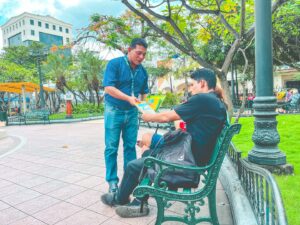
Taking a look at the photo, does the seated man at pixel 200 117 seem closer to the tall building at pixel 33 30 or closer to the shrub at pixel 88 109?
the shrub at pixel 88 109

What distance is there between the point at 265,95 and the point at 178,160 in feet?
5.90

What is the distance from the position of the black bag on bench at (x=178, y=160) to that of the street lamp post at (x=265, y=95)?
1.55 meters

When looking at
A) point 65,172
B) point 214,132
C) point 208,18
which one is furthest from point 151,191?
point 208,18

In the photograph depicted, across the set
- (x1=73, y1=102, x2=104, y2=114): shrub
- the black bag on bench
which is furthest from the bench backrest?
(x1=73, y1=102, x2=104, y2=114): shrub

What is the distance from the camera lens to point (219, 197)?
11.1 feet

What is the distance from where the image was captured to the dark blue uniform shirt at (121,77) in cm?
312

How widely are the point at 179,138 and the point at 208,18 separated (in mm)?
6605

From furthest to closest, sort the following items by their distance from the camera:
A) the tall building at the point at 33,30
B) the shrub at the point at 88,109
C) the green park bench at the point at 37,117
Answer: the tall building at the point at 33,30, the shrub at the point at 88,109, the green park bench at the point at 37,117

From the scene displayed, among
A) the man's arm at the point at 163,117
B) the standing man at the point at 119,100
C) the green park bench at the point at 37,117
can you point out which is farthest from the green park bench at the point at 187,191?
the green park bench at the point at 37,117

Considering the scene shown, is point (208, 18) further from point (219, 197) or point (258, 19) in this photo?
point (219, 197)

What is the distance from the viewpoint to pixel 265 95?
11.0ft

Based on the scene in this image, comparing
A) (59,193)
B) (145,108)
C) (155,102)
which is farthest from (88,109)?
(145,108)

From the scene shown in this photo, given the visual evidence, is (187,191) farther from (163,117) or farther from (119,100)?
(119,100)

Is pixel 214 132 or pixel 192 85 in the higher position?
pixel 192 85
